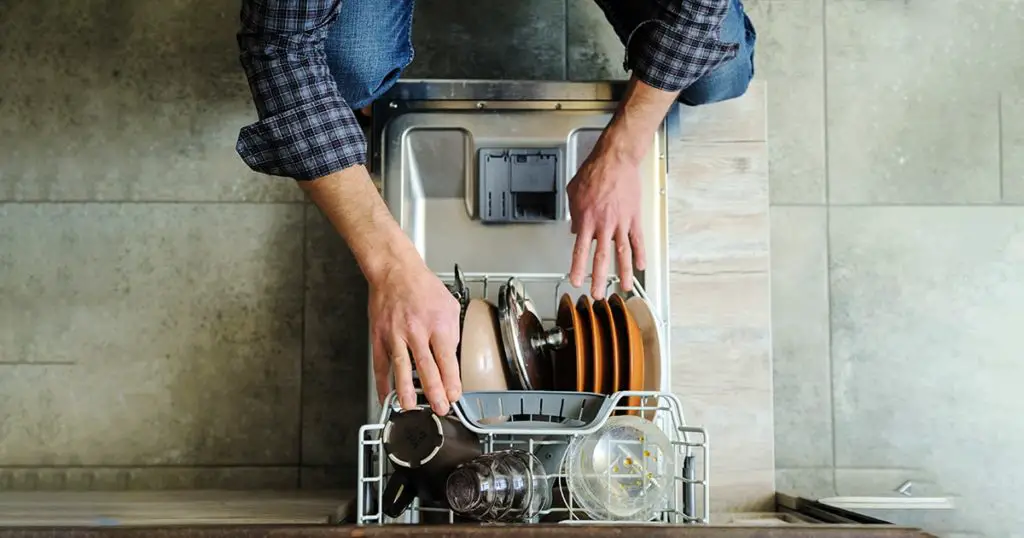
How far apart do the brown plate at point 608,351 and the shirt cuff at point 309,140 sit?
0.35 m

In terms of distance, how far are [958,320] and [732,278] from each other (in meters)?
0.48

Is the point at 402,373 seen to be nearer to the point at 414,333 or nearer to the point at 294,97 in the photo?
the point at 414,333

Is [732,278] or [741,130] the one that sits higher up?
[741,130]

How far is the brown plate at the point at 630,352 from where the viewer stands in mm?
1097

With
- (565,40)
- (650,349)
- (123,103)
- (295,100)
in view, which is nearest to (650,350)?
(650,349)

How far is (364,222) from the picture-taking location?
1.05m

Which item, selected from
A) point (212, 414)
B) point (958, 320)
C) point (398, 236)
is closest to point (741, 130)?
point (958, 320)

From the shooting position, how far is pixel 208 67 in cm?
168

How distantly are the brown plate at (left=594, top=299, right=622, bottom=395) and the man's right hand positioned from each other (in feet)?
0.70

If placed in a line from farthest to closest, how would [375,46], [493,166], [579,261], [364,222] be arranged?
[493,166], [375,46], [579,261], [364,222]

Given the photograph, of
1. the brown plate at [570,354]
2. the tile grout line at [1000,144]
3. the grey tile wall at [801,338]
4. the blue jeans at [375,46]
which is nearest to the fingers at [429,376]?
the brown plate at [570,354]

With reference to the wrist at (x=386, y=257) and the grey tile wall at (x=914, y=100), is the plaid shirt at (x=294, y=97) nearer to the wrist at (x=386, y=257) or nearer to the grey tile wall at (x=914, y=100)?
the wrist at (x=386, y=257)

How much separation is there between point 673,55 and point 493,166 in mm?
370

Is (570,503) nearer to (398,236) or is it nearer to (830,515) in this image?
(398,236)
